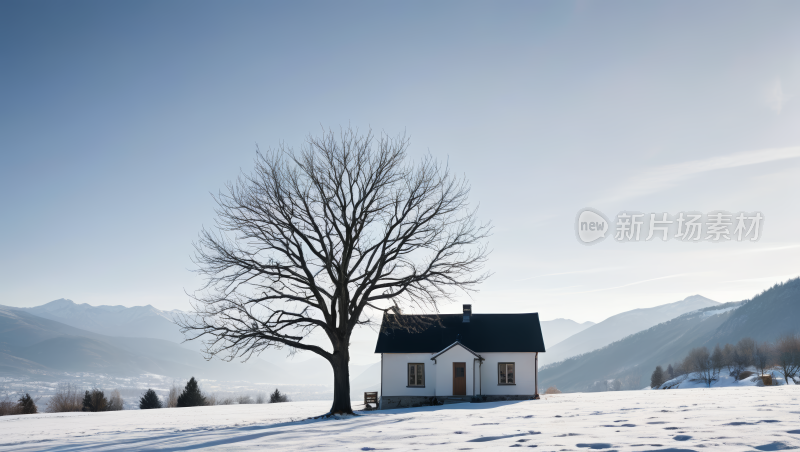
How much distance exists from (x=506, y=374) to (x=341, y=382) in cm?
1501

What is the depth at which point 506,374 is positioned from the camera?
108 ft

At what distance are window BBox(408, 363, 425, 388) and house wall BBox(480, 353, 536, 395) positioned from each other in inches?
157

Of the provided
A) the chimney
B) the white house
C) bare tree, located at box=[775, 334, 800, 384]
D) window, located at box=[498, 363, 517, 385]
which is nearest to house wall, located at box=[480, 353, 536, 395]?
the white house

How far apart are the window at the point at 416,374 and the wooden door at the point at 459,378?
214 cm

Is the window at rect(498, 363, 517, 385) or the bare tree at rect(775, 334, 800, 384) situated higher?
the window at rect(498, 363, 517, 385)

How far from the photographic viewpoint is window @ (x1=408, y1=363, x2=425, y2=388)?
3300 centimetres

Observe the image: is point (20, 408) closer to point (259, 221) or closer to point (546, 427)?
point (259, 221)

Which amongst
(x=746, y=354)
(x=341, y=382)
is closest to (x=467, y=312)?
(x=341, y=382)

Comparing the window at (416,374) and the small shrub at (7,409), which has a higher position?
the window at (416,374)

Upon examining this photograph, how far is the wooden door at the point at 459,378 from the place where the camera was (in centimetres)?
3225

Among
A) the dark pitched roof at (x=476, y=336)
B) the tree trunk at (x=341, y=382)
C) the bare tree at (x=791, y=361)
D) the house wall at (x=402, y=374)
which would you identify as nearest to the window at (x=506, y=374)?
the dark pitched roof at (x=476, y=336)

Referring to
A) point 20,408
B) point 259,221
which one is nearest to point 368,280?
point 259,221

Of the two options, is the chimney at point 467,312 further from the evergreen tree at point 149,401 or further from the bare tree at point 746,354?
the bare tree at point 746,354

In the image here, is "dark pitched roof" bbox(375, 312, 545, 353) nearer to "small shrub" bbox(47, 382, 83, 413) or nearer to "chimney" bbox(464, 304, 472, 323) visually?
"chimney" bbox(464, 304, 472, 323)
